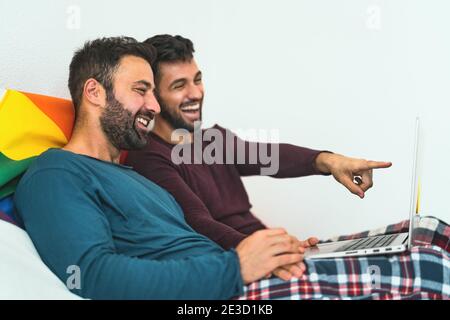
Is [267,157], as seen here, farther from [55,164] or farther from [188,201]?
[55,164]

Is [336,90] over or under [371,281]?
over


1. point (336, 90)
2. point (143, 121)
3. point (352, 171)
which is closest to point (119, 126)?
point (143, 121)

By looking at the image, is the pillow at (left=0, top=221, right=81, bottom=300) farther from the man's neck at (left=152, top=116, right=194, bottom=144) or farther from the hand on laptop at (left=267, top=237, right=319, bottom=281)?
the man's neck at (left=152, top=116, right=194, bottom=144)

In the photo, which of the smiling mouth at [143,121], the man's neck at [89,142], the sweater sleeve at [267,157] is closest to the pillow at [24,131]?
the man's neck at [89,142]

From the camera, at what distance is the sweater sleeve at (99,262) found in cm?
75

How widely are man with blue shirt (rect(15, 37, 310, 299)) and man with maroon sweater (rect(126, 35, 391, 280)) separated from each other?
0.09 metres

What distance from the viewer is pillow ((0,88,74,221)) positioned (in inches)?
37.4

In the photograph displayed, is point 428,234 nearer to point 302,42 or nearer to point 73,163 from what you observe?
point 73,163

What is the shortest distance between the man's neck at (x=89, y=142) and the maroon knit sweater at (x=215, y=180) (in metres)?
0.15

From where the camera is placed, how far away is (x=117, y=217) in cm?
92

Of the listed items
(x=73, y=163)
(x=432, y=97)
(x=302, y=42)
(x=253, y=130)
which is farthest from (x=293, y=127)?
(x=73, y=163)

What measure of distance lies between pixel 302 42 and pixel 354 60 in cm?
19

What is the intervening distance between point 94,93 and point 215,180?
1.36 feet

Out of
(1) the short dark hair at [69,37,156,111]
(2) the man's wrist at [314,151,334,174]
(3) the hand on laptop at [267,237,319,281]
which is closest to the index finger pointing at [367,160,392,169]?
(2) the man's wrist at [314,151,334,174]
